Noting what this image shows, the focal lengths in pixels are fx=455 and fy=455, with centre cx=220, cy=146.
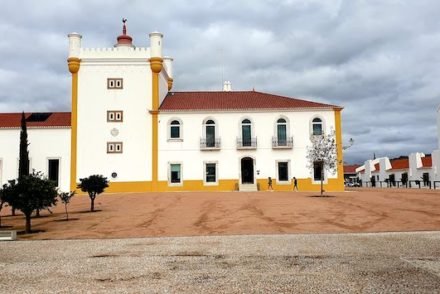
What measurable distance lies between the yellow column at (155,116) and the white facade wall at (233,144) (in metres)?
0.34

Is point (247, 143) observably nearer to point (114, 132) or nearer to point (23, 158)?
point (114, 132)

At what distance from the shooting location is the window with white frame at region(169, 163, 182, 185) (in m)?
34.8

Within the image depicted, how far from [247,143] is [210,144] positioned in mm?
2850

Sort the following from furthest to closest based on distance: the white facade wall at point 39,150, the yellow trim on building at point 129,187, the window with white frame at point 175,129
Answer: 1. the window with white frame at point 175,129
2. the yellow trim on building at point 129,187
3. the white facade wall at point 39,150

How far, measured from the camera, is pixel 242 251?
33.7ft

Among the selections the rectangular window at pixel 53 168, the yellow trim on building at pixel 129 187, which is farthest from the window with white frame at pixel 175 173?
the rectangular window at pixel 53 168

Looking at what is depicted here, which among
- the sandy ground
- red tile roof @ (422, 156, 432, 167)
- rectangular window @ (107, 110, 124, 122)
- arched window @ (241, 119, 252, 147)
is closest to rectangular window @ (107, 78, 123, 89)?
rectangular window @ (107, 110, 124, 122)

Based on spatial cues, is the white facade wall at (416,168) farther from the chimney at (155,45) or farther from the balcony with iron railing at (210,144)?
the chimney at (155,45)

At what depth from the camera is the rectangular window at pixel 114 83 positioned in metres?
35.4

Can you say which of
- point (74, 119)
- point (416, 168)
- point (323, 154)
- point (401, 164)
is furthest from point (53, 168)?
point (401, 164)

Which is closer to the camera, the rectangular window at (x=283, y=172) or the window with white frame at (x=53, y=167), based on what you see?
the window with white frame at (x=53, y=167)

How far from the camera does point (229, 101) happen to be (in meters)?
37.2

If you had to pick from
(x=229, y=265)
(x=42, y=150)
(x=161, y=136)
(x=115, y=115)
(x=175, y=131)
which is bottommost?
(x=229, y=265)

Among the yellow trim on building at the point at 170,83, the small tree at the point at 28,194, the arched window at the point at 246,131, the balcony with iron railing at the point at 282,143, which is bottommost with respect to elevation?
the small tree at the point at 28,194
